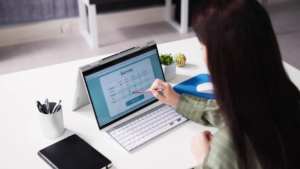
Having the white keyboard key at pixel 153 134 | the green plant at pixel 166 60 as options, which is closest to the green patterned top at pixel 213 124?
the white keyboard key at pixel 153 134

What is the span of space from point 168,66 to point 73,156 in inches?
25.2

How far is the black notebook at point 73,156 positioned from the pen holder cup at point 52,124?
0.05 metres

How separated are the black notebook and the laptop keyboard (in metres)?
0.11

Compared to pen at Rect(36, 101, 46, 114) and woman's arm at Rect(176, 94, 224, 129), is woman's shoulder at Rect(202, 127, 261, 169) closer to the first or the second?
woman's arm at Rect(176, 94, 224, 129)

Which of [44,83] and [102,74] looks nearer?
[102,74]

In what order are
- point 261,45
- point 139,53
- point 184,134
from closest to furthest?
point 261,45
point 184,134
point 139,53

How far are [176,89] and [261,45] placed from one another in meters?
0.66

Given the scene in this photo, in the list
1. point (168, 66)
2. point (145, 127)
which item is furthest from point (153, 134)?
point (168, 66)

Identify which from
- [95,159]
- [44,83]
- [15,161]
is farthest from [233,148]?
[44,83]

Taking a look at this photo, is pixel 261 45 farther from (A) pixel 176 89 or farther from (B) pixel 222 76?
(A) pixel 176 89

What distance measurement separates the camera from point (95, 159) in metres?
1.04

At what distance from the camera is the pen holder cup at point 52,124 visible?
1125 mm

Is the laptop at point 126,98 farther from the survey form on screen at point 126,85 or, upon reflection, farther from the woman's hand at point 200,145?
the woman's hand at point 200,145

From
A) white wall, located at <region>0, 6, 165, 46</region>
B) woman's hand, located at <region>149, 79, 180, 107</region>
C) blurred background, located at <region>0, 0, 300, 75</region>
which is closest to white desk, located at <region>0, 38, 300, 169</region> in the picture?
woman's hand, located at <region>149, 79, 180, 107</region>
